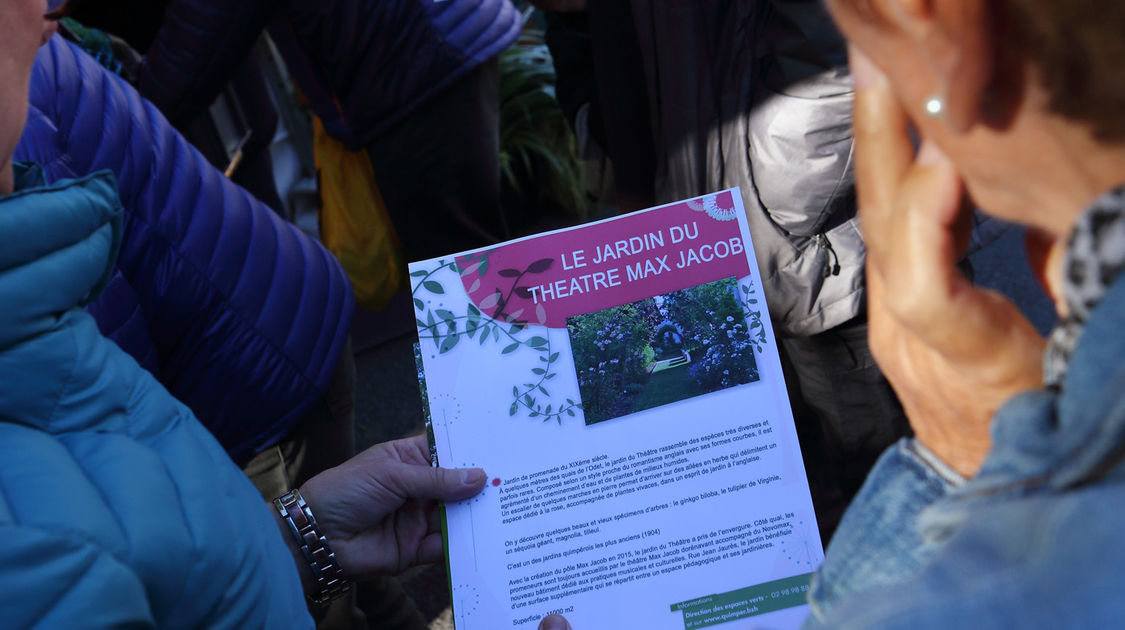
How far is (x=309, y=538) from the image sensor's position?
116 cm

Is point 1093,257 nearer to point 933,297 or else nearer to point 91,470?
point 933,297

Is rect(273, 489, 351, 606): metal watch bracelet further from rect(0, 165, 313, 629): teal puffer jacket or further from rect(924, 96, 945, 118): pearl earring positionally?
rect(924, 96, 945, 118): pearl earring

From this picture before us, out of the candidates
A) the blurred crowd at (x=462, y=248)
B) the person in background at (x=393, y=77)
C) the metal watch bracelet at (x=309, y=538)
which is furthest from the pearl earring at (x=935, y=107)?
the person in background at (x=393, y=77)

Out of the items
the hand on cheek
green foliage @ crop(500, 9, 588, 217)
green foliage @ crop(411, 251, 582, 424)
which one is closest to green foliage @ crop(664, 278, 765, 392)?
green foliage @ crop(411, 251, 582, 424)

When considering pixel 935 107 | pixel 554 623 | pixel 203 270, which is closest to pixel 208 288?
pixel 203 270

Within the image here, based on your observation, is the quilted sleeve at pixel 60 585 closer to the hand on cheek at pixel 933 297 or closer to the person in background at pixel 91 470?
the person in background at pixel 91 470

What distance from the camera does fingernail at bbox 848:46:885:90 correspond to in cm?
50

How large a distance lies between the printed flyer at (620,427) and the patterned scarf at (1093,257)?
1.88 feet

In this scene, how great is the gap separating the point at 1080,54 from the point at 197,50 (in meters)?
1.96

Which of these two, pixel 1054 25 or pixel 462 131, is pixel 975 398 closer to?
pixel 1054 25

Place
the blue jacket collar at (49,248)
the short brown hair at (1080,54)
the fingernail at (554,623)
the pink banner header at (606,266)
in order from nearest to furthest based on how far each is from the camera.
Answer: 1. the short brown hair at (1080,54)
2. the blue jacket collar at (49,248)
3. the fingernail at (554,623)
4. the pink banner header at (606,266)

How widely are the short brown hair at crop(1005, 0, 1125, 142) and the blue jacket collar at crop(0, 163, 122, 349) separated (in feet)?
2.78

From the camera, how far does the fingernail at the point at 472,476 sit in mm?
949

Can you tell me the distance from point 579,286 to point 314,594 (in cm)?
66
